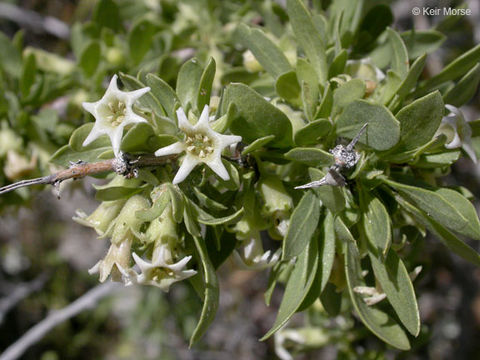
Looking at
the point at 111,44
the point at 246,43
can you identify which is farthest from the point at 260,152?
the point at 111,44

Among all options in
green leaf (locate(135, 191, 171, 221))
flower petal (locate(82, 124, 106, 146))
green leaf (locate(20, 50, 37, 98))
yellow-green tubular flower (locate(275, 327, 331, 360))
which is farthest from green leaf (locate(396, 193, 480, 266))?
green leaf (locate(20, 50, 37, 98))

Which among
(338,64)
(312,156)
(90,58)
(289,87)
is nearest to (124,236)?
(312,156)

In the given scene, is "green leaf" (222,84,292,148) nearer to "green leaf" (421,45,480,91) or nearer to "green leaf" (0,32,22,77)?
"green leaf" (421,45,480,91)

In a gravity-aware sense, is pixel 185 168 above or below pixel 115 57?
above

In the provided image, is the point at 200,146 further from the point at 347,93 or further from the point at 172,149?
the point at 347,93

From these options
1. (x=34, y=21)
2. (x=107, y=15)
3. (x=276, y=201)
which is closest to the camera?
(x=276, y=201)

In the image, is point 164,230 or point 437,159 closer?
point 164,230

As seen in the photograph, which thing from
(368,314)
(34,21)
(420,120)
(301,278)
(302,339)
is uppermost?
(420,120)
